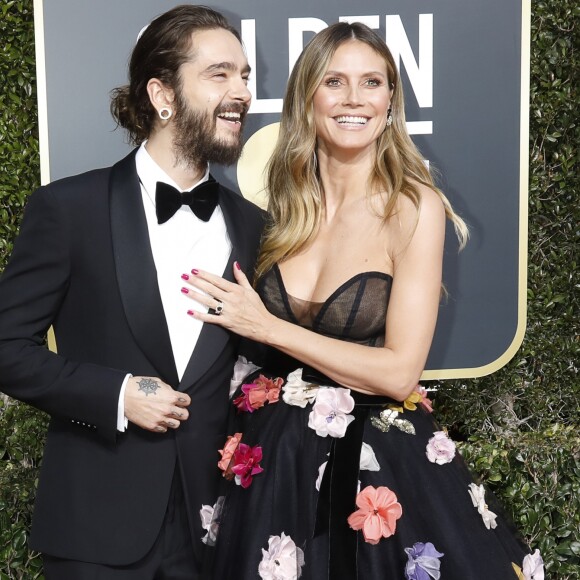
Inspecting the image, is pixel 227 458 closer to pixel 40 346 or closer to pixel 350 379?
pixel 350 379

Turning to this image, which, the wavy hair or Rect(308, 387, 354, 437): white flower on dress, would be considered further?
the wavy hair

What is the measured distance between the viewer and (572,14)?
3.48 metres

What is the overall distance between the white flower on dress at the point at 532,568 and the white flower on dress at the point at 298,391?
719 millimetres

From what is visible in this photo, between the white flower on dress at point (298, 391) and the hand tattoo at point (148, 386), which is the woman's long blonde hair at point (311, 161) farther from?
the hand tattoo at point (148, 386)

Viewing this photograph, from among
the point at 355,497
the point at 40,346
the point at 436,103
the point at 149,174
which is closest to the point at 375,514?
the point at 355,497

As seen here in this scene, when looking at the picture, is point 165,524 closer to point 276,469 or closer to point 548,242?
point 276,469

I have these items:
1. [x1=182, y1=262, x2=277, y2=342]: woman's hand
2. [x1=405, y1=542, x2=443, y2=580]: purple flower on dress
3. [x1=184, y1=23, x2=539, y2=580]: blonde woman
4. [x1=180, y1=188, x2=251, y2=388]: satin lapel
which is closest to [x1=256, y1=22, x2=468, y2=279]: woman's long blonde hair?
[x1=184, y1=23, x2=539, y2=580]: blonde woman

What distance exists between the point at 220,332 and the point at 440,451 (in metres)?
0.64

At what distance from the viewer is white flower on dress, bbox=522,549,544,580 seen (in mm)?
2295

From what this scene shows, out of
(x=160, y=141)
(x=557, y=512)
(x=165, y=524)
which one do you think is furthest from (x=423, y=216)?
(x=557, y=512)

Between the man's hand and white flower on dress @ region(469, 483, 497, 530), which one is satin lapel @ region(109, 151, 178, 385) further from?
white flower on dress @ region(469, 483, 497, 530)

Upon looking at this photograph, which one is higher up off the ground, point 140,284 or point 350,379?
point 140,284

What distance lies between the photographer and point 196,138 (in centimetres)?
229

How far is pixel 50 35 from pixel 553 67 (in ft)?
6.45
